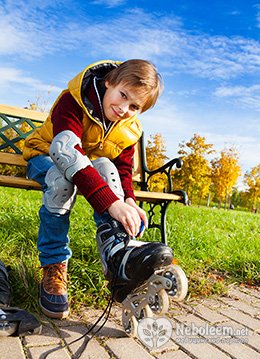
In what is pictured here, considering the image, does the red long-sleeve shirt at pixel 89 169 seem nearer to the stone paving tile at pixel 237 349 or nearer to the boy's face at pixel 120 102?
the boy's face at pixel 120 102

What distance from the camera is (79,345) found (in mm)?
1663

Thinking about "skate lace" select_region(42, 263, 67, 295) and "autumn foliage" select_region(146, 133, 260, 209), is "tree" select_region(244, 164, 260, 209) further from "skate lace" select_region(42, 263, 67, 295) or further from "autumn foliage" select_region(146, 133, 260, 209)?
"skate lace" select_region(42, 263, 67, 295)

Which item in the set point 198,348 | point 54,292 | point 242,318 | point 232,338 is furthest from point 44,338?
point 242,318

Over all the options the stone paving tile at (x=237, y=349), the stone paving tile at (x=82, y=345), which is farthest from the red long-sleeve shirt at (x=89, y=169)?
the stone paving tile at (x=237, y=349)

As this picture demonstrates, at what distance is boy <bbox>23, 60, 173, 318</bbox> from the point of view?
1647 millimetres

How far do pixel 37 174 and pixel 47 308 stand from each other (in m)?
0.71

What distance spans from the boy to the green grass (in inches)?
8.6

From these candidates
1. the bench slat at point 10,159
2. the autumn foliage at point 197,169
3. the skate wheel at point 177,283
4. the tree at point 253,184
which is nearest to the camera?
the skate wheel at point 177,283

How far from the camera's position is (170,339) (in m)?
1.81

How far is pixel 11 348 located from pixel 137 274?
0.57m

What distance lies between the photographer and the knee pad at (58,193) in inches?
73.5

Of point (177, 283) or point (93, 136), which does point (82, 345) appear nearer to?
point (177, 283)

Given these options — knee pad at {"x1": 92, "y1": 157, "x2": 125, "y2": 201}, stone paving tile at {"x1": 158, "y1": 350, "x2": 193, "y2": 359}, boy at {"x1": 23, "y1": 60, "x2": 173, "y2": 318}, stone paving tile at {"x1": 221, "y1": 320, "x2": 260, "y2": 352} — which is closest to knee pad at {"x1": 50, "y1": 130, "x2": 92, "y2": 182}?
boy at {"x1": 23, "y1": 60, "x2": 173, "y2": 318}

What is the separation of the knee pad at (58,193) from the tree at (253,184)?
111 ft
